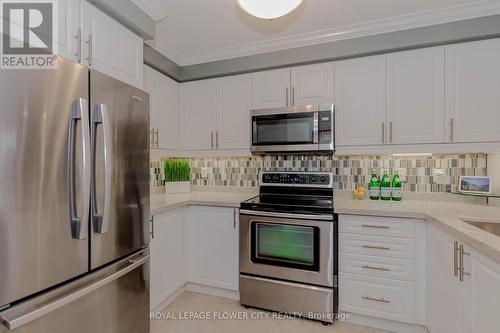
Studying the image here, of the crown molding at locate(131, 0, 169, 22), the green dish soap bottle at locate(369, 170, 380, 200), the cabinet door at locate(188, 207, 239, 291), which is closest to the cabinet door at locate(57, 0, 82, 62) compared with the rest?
the crown molding at locate(131, 0, 169, 22)

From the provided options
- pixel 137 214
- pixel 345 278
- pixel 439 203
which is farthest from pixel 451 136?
pixel 137 214

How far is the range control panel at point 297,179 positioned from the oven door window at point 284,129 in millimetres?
316

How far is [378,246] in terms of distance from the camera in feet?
6.09

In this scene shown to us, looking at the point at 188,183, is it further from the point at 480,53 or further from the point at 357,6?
the point at 480,53

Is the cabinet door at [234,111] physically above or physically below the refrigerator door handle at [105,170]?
above

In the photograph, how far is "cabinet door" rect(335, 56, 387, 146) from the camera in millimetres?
2195

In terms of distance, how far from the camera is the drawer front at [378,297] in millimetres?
1813

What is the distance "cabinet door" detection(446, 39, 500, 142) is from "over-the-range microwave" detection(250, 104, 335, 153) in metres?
0.90

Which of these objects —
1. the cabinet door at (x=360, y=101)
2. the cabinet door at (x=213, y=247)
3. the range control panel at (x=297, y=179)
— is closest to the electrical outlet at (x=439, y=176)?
the cabinet door at (x=360, y=101)

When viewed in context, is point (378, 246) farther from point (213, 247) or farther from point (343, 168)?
point (213, 247)

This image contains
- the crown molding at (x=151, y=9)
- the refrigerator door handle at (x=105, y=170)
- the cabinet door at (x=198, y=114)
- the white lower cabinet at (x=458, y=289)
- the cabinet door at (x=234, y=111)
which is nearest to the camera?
the white lower cabinet at (x=458, y=289)

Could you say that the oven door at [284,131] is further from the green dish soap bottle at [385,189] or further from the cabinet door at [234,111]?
the green dish soap bottle at [385,189]

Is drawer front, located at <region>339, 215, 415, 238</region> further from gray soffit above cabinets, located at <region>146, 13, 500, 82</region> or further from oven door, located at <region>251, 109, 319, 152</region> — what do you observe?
gray soffit above cabinets, located at <region>146, 13, 500, 82</region>

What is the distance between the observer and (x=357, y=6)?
1901 millimetres
